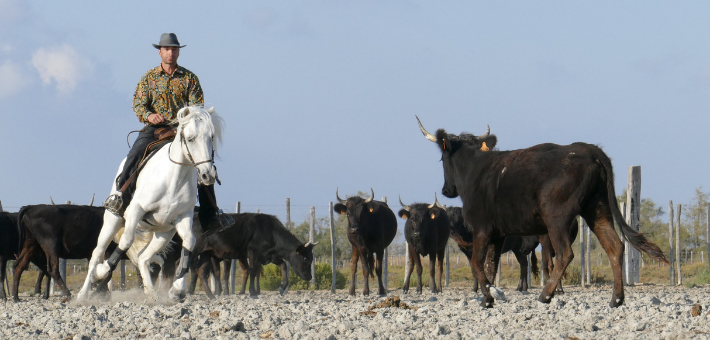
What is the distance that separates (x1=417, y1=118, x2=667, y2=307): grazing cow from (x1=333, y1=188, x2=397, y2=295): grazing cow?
21.1ft

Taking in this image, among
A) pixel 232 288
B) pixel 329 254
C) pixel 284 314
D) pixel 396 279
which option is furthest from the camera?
pixel 329 254

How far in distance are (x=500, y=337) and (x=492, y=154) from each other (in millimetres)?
3550

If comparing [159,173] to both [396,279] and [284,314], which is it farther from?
[396,279]

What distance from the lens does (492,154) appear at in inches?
331

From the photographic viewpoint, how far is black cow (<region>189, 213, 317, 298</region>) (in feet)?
49.5

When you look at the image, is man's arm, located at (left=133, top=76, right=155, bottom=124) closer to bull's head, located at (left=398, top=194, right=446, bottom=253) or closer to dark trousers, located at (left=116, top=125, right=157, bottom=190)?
dark trousers, located at (left=116, top=125, right=157, bottom=190)

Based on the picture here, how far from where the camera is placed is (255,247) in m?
15.2

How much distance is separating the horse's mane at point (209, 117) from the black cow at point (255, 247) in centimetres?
711

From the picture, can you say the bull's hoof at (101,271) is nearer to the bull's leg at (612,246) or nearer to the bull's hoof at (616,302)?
the bull's leg at (612,246)

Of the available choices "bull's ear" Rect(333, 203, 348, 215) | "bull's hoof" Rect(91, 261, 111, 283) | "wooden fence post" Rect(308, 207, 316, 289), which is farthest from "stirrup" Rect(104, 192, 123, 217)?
"wooden fence post" Rect(308, 207, 316, 289)

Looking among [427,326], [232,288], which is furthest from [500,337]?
[232,288]

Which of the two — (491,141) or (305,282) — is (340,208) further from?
(491,141)

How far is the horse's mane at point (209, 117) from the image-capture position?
7867 millimetres

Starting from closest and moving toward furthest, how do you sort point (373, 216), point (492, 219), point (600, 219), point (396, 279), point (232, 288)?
1. point (600, 219)
2. point (492, 219)
3. point (373, 216)
4. point (232, 288)
5. point (396, 279)
